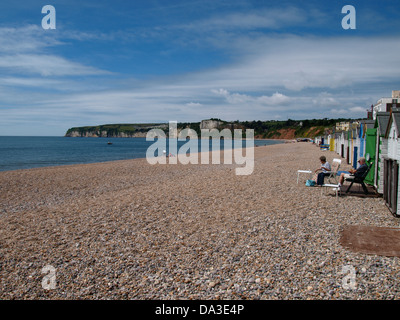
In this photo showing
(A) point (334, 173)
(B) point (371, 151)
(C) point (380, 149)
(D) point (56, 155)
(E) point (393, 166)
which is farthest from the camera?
(D) point (56, 155)

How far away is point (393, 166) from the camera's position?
789 cm

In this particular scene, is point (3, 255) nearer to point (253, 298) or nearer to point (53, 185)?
point (253, 298)

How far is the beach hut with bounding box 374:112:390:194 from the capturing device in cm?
974

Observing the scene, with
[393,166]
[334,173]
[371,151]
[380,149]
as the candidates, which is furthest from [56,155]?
[393,166]

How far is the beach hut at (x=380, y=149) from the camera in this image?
9742 millimetres

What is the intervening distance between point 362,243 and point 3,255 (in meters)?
6.53

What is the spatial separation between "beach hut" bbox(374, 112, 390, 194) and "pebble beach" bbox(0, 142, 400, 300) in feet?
2.70

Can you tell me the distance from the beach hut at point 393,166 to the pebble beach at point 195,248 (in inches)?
12.5

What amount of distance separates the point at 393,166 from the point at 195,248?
547 cm

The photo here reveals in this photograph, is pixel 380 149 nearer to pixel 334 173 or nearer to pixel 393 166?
pixel 334 173
